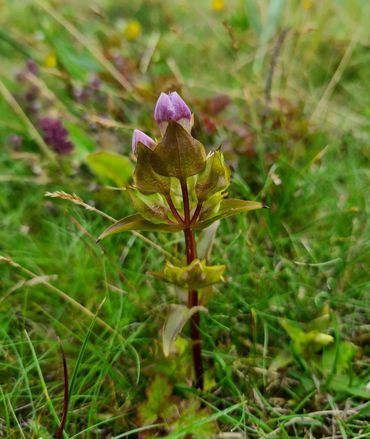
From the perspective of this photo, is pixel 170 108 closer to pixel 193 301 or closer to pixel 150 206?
pixel 150 206

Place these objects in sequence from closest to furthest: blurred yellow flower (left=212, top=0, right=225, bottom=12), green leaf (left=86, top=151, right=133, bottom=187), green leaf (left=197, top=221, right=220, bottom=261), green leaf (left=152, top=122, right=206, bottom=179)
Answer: green leaf (left=152, top=122, right=206, bottom=179), green leaf (left=197, top=221, right=220, bottom=261), green leaf (left=86, top=151, right=133, bottom=187), blurred yellow flower (left=212, top=0, right=225, bottom=12)

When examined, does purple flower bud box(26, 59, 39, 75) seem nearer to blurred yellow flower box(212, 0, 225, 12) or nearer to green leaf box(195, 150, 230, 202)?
blurred yellow flower box(212, 0, 225, 12)

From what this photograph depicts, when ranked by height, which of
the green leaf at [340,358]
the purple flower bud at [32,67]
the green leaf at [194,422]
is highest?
the purple flower bud at [32,67]

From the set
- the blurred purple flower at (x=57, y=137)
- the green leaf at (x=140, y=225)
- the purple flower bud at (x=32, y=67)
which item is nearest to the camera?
the green leaf at (x=140, y=225)

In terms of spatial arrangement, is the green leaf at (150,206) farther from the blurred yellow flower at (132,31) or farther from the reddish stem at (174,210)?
the blurred yellow flower at (132,31)

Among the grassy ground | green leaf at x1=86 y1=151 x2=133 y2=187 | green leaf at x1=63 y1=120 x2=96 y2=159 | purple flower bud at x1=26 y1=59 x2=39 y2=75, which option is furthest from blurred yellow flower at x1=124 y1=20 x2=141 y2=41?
green leaf at x1=86 y1=151 x2=133 y2=187

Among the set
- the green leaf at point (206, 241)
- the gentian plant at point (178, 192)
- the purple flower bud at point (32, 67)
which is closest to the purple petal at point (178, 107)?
the gentian plant at point (178, 192)

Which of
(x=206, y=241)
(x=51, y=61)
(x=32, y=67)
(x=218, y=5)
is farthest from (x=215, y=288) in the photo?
(x=218, y=5)
